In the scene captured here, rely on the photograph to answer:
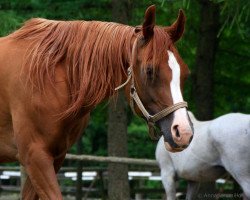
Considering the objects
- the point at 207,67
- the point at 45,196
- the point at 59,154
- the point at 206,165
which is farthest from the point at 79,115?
the point at 207,67

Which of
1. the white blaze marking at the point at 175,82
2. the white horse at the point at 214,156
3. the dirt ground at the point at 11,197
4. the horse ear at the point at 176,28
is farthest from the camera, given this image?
the dirt ground at the point at 11,197

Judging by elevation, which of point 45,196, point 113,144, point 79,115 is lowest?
point 113,144

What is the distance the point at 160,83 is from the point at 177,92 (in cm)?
13

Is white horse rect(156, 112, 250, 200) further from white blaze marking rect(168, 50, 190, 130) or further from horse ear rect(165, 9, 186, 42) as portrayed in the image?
white blaze marking rect(168, 50, 190, 130)

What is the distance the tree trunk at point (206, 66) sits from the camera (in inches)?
464

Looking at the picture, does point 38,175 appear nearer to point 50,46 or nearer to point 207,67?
point 50,46

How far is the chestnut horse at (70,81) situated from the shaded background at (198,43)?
13.9ft

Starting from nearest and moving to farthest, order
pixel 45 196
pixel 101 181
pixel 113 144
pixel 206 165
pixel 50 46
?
pixel 45 196, pixel 50 46, pixel 206 165, pixel 113 144, pixel 101 181

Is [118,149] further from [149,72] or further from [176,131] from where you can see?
[176,131]

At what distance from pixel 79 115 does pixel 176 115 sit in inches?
33.1

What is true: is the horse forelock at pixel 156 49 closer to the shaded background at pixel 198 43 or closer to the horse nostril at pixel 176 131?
the horse nostril at pixel 176 131

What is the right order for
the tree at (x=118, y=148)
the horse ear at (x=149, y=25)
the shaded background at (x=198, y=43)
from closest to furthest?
→ the horse ear at (x=149, y=25) → the shaded background at (x=198, y=43) → the tree at (x=118, y=148)

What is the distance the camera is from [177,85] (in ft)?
14.9

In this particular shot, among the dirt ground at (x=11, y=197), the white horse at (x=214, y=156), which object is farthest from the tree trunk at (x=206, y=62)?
the dirt ground at (x=11, y=197)
